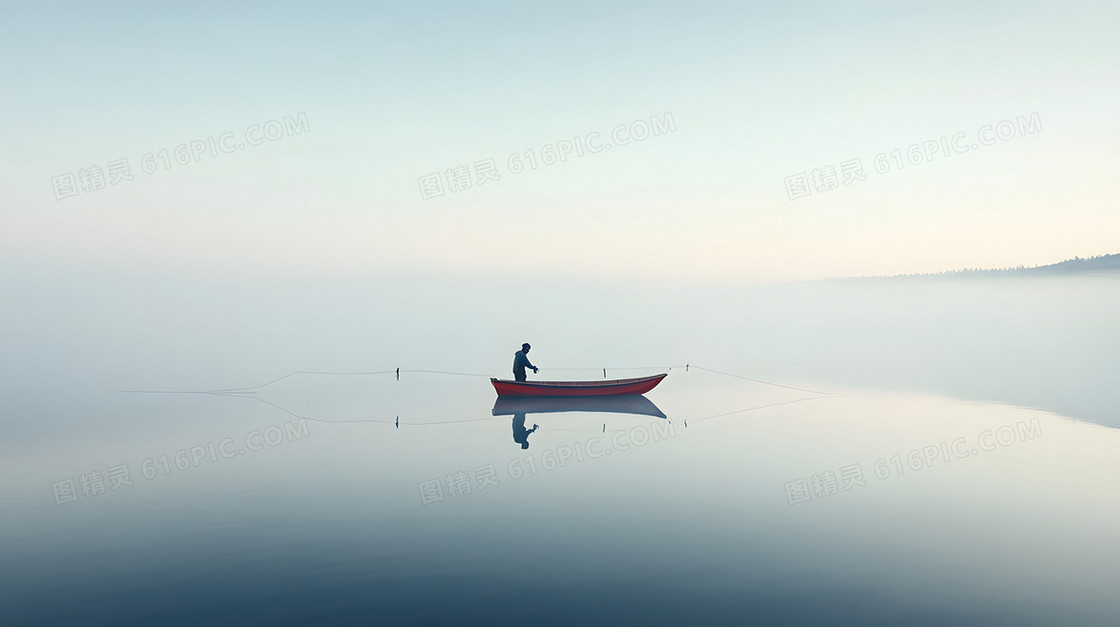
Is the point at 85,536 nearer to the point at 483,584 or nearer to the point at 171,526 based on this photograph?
the point at 171,526

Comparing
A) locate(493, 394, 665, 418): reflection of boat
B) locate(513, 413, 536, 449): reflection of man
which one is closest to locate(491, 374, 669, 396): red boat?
locate(493, 394, 665, 418): reflection of boat

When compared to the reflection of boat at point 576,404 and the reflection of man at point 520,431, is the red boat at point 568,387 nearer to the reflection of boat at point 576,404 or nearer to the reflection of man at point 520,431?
the reflection of boat at point 576,404

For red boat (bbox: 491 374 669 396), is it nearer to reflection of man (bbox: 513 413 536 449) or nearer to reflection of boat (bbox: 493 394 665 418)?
reflection of boat (bbox: 493 394 665 418)

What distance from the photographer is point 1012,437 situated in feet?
92.3

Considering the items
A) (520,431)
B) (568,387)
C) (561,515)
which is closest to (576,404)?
(568,387)

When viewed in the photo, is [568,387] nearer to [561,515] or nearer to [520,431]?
[520,431]

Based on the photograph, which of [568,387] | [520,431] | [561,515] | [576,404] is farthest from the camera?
[576,404]

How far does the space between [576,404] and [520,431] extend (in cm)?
822

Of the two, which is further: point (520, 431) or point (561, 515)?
point (520, 431)

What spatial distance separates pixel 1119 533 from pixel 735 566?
9.96m

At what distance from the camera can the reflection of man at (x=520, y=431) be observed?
2632cm

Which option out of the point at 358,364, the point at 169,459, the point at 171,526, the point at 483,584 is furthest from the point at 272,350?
the point at 483,584

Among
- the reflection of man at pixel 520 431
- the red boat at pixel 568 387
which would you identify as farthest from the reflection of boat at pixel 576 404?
the reflection of man at pixel 520 431

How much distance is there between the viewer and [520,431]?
94.9ft
